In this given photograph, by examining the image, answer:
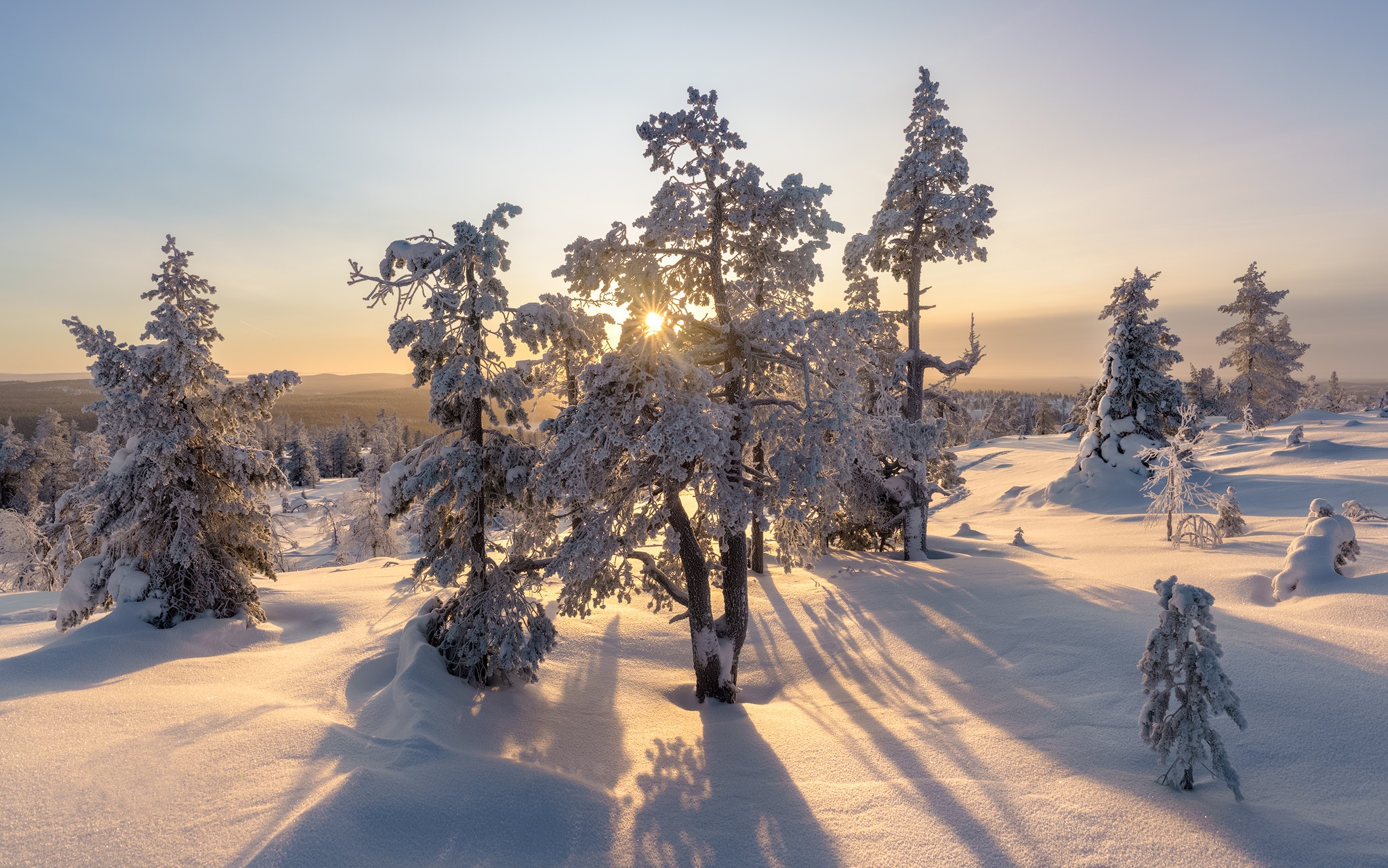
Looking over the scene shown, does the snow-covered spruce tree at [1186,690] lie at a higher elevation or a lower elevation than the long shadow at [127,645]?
higher

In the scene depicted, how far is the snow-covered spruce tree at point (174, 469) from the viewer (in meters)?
12.3

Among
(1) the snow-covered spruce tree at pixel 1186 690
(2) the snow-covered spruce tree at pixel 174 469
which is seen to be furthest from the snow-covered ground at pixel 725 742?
(2) the snow-covered spruce tree at pixel 174 469

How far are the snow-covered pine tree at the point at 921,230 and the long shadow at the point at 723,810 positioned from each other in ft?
35.3

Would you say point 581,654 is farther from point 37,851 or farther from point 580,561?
point 37,851

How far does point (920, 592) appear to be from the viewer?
597 inches

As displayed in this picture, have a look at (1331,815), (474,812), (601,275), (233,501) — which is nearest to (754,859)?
(474,812)

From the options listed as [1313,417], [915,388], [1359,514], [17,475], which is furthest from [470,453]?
[17,475]

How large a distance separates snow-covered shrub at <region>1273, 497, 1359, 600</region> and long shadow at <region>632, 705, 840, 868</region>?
1169 cm

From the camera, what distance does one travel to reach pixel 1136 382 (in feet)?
92.1

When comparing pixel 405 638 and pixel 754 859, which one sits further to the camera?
pixel 405 638

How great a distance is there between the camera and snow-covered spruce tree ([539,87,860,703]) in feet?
27.5

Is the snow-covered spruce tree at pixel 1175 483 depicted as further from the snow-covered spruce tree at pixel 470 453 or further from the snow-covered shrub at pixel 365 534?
the snow-covered shrub at pixel 365 534

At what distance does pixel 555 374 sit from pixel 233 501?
8894 mm

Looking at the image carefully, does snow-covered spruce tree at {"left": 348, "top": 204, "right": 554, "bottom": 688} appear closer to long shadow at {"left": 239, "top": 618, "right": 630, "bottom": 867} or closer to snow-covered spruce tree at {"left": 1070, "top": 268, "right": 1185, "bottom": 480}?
long shadow at {"left": 239, "top": 618, "right": 630, "bottom": 867}
